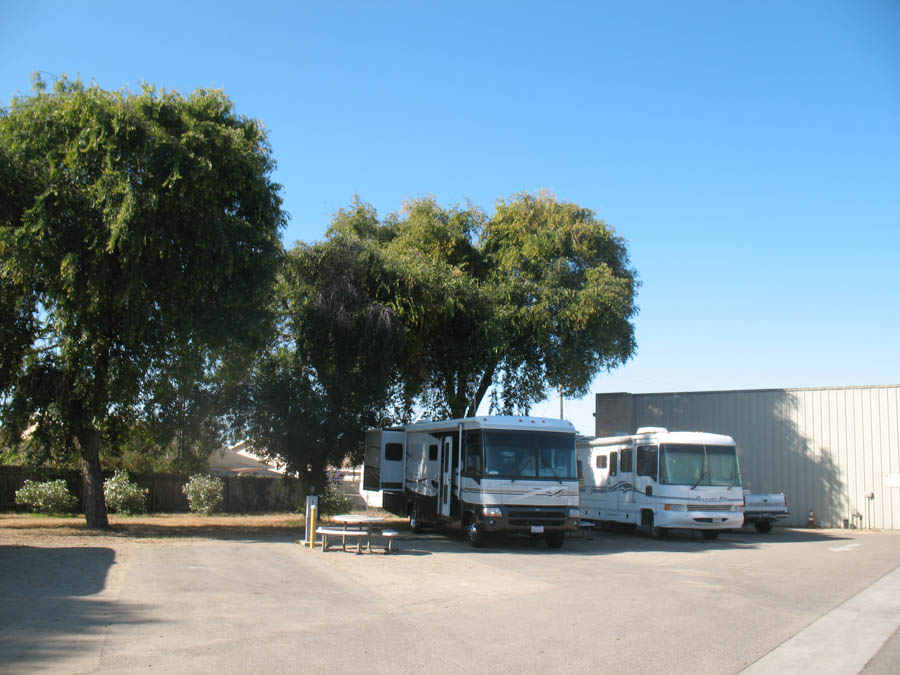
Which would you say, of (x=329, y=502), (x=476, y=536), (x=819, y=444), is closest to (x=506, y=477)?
(x=476, y=536)

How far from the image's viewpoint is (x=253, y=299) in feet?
59.7

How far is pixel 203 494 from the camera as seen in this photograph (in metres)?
27.6

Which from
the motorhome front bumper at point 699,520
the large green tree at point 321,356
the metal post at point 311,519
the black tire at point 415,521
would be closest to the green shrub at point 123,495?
the large green tree at point 321,356

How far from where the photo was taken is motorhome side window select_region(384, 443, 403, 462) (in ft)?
72.7

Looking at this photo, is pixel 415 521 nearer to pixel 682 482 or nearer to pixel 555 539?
pixel 555 539

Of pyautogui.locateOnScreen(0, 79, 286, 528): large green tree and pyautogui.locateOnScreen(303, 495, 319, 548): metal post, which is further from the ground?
pyautogui.locateOnScreen(0, 79, 286, 528): large green tree

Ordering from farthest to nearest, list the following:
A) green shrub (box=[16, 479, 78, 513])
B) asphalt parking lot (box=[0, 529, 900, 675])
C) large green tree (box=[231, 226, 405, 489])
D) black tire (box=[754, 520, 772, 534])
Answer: black tire (box=[754, 520, 772, 534]), green shrub (box=[16, 479, 78, 513]), large green tree (box=[231, 226, 405, 489]), asphalt parking lot (box=[0, 529, 900, 675])

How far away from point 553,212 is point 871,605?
19.6 metres

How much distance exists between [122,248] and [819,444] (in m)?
23.9

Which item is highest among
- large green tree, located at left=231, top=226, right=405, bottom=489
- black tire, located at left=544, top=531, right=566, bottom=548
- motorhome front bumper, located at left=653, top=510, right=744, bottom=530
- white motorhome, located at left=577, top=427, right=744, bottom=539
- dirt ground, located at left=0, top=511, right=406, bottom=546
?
large green tree, located at left=231, top=226, right=405, bottom=489

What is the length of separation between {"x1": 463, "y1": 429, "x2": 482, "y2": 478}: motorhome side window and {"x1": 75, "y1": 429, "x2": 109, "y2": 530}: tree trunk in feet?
30.2

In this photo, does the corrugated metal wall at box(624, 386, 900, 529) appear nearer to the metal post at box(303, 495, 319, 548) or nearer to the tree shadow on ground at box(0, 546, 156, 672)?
the metal post at box(303, 495, 319, 548)

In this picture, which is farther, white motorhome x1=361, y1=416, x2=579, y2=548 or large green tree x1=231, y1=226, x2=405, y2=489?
large green tree x1=231, y1=226, x2=405, y2=489

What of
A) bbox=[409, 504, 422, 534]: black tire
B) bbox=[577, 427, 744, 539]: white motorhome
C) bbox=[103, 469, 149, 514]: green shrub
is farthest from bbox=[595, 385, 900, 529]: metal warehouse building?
bbox=[103, 469, 149, 514]: green shrub
